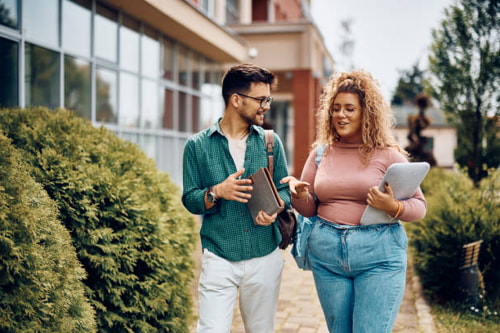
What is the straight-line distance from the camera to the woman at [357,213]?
3137 mm

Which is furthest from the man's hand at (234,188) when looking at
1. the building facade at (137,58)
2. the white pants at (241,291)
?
the building facade at (137,58)

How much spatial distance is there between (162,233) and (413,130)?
12393mm

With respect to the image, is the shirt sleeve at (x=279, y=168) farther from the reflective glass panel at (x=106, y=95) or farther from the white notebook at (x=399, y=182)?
the reflective glass panel at (x=106, y=95)

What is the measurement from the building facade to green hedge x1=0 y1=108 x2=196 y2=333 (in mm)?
910

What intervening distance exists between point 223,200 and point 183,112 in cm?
955

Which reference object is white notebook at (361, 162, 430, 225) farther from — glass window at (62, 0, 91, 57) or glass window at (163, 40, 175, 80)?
glass window at (163, 40, 175, 80)

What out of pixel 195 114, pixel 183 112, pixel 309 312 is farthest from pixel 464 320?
pixel 195 114

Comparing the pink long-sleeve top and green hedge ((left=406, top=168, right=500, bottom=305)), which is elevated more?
the pink long-sleeve top

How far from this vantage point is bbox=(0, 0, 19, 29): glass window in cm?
671

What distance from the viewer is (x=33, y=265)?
9.04 feet

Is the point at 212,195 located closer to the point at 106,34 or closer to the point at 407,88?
the point at 106,34

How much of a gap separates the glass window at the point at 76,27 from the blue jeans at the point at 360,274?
6.06 meters

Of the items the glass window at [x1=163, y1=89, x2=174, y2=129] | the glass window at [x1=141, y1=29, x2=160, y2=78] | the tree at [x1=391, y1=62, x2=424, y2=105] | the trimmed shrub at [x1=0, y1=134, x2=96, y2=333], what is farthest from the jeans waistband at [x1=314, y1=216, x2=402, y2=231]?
the tree at [x1=391, y1=62, x2=424, y2=105]

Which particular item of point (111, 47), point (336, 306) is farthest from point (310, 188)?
point (111, 47)
